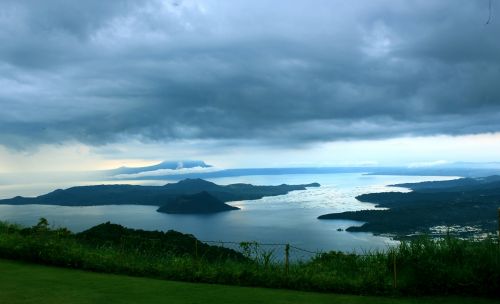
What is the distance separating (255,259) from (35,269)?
226 inches

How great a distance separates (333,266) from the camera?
11.1 metres

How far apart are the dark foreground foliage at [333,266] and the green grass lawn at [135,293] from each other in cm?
52

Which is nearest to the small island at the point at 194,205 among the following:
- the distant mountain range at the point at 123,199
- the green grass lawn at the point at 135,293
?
the distant mountain range at the point at 123,199

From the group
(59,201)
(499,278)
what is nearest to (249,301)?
(499,278)

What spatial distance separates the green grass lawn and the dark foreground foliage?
20.4 inches

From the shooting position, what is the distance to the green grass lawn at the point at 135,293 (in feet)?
26.5

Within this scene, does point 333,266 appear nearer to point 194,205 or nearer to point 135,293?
point 135,293

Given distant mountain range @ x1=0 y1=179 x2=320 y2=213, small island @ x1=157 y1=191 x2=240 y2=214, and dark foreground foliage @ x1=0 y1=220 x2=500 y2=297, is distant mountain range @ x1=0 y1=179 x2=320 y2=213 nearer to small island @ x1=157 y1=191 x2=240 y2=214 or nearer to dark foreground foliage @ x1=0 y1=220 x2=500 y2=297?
small island @ x1=157 y1=191 x2=240 y2=214

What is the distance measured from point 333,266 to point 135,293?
17.1 ft

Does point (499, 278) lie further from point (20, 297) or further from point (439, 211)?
point (439, 211)

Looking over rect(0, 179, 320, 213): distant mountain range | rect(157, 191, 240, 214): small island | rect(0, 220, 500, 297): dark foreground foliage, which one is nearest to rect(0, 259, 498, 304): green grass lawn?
rect(0, 220, 500, 297): dark foreground foliage

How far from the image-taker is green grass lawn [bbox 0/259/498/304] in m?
8.06

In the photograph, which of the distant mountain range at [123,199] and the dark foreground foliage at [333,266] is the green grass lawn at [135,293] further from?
the distant mountain range at [123,199]

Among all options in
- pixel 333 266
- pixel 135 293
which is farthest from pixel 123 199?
pixel 135 293
